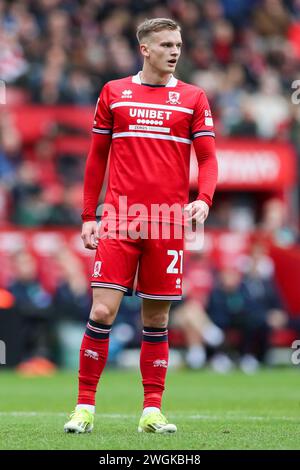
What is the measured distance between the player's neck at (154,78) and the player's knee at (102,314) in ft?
4.59

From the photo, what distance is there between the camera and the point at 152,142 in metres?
6.85

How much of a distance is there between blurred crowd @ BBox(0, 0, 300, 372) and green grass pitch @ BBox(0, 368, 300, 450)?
105 cm

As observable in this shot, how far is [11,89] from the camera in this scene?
1625 centimetres

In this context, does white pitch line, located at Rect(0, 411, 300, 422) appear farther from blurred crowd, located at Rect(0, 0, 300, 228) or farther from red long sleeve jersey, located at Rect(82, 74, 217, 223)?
blurred crowd, located at Rect(0, 0, 300, 228)

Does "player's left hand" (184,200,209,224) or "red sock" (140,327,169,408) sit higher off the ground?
"player's left hand" (184,200,209,224)

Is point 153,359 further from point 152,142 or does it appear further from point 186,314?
point 186,314

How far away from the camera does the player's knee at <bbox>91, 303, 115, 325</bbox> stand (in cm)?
673

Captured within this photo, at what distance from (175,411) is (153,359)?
70.0 inches

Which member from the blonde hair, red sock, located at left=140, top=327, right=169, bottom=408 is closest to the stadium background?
red sock, located at left=140, top=327, right=169, bottom=408

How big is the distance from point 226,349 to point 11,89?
4.76 metres

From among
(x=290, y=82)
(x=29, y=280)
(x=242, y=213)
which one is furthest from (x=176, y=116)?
(x=290, y=82)

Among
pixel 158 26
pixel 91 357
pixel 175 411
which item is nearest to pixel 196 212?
pixel 91 357

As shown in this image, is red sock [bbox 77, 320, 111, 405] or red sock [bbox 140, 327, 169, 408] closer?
red sock [bbox 77, 320, 111, 405]

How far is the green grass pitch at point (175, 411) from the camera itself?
620 centimetres
